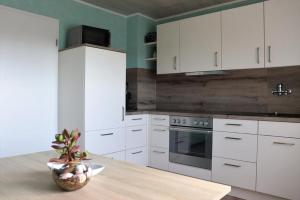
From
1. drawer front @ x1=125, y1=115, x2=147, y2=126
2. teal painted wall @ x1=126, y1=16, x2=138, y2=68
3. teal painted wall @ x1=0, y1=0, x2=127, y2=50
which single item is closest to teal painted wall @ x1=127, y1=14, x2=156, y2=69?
teal painted wall @ x1=126, y1=16, x2=138, y2=68

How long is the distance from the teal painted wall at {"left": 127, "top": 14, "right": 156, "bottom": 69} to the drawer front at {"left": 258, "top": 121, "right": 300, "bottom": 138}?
6.86 feet

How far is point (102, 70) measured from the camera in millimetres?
2928

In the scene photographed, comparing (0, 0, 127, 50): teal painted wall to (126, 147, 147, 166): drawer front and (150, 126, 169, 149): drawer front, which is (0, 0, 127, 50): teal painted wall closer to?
(150, 126, 169, 149): drawer front

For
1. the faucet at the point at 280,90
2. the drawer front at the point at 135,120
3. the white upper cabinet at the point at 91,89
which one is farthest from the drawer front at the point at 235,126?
the white upper cabinet at the point at 91,89

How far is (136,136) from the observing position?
11.1ft

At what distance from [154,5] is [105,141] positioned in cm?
202

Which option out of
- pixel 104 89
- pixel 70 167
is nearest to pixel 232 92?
pixel 104 89

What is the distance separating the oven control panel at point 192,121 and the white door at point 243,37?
720mm

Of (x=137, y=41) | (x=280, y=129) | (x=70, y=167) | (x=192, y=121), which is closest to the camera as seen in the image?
(x=70, y=167)

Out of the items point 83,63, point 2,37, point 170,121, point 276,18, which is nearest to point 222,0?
point 276,18

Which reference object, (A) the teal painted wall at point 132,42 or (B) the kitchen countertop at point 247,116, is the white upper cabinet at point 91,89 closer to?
(B) the kitchen countertop at point 247,116

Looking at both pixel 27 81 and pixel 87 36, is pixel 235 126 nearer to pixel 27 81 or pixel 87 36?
pixel 87 36

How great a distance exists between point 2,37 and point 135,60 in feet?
6.04

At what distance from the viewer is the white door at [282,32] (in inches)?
102
